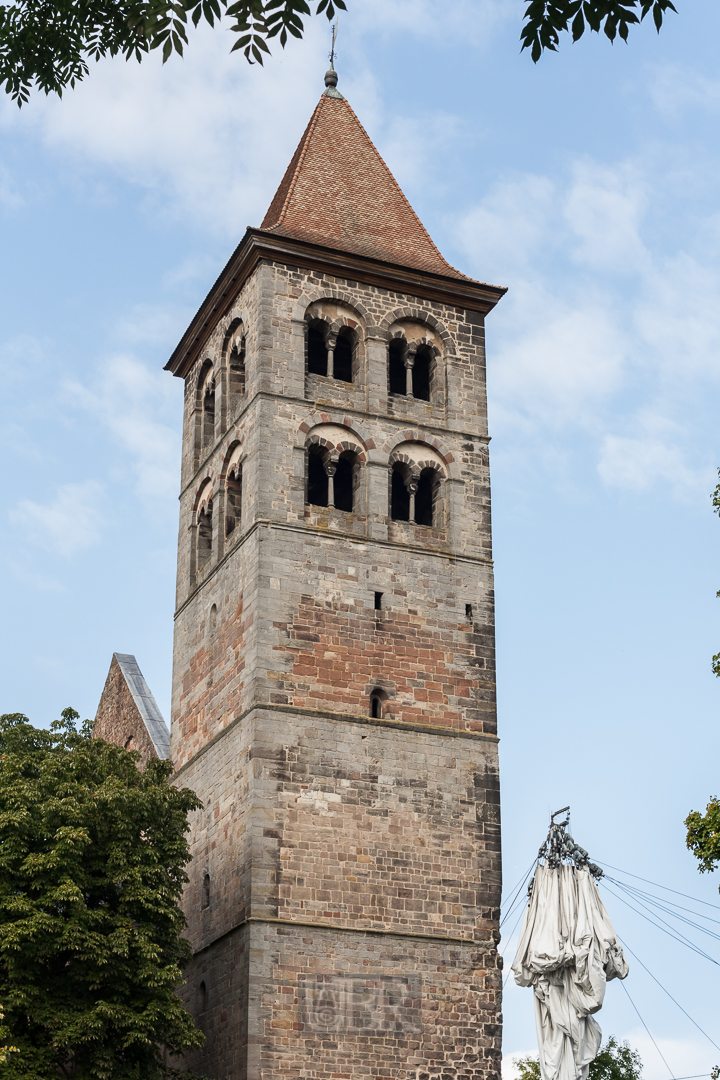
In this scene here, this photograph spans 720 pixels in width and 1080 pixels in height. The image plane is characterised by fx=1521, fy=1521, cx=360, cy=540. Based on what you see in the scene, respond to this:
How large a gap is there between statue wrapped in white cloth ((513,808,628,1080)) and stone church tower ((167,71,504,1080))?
371 inches

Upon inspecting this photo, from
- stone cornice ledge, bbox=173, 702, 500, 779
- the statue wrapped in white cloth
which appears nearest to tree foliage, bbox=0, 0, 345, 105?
the statue wrapped in white cloth

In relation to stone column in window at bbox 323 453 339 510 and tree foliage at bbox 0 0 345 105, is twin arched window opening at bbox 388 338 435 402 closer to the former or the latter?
stone column in window at bbox 323 453 339 510

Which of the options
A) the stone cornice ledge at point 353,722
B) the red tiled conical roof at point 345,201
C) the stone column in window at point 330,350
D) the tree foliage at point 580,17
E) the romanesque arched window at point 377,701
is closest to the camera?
the tree foliage at point 580,17

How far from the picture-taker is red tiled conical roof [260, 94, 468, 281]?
3441 cm

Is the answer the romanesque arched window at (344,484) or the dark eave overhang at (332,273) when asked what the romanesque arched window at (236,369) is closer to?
the dark eave overhang at (332,273)

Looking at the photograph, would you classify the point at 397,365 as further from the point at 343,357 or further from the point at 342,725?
the point at 342,725

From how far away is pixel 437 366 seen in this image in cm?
3425

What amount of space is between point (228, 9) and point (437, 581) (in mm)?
22307

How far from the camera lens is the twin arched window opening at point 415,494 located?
106 feet

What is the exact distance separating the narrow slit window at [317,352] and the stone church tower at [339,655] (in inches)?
2.9

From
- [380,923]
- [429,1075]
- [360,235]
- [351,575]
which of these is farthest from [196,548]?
[429,1075]

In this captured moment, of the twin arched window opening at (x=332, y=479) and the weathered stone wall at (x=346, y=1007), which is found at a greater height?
the twin arched window opening at (x=332, y=479)

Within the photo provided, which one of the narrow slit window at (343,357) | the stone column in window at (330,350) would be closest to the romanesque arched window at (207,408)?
the narrow slit window at (343,357)

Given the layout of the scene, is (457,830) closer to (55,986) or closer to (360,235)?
(55,986)
